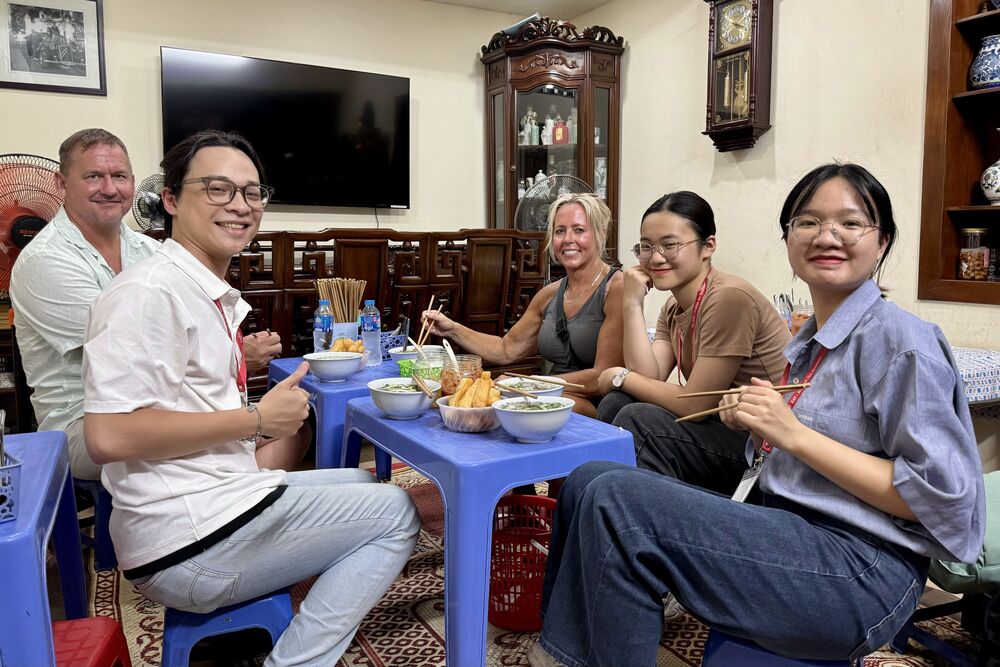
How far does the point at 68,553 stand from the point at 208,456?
45cm

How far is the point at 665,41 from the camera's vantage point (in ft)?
14.7

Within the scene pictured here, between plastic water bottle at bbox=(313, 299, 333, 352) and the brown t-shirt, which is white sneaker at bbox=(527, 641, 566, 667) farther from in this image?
plastic water bottle at bbox=(313, 299, 333, 352)

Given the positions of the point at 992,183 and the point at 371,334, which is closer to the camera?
the point at 371,334

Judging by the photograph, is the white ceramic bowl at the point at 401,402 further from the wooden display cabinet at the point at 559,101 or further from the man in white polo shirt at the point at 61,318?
the wooden display cabinet at the point at 559,101

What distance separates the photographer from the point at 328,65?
190 inches

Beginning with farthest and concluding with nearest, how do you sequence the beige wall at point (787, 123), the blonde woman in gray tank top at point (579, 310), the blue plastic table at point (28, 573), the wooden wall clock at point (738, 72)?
the wooden wall clock at point (738, 72), the beige wall at point (787, 123), the blonde woman in gray tank top at point (579, 310), the blue plastic table at point (28, 573)

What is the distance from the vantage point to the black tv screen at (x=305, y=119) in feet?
14.3

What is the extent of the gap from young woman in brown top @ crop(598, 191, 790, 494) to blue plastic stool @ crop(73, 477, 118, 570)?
4.54ft

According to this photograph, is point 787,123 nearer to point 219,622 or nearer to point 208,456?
point 208,456

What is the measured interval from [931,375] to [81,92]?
15.2ft

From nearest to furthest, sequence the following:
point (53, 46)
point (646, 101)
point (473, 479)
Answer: point (473, 479) → point (53, 46) → point (646, 101)

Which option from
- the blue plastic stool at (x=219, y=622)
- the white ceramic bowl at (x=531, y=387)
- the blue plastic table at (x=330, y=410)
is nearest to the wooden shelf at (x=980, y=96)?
the white ceramic bowl at (x=531, y=387)

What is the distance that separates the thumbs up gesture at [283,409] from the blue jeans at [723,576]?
0.57 metres

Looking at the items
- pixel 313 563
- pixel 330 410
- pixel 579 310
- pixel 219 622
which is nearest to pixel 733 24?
pixel 579 310
